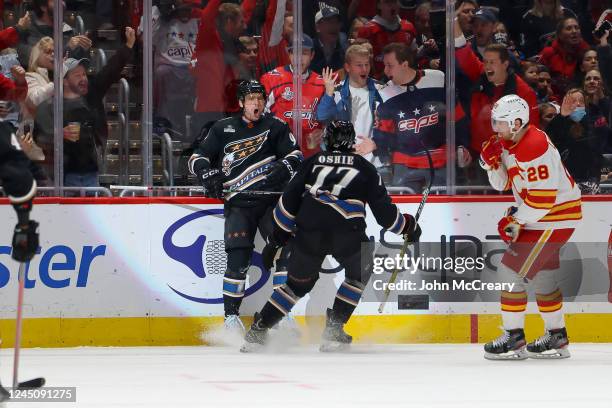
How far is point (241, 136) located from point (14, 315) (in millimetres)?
1861

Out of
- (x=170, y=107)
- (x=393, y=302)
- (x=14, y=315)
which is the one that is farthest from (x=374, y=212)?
(x=14, y=315)

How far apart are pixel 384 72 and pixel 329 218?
1439mm

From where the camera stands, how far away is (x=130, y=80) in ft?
30.0

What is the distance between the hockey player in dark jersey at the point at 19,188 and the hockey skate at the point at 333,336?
10.0 feet

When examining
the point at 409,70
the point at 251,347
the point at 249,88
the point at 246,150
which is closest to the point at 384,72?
the point at 409,70

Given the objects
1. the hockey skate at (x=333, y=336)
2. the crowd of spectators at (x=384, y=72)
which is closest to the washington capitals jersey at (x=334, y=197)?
the hockey skate at (x=333, y=336)

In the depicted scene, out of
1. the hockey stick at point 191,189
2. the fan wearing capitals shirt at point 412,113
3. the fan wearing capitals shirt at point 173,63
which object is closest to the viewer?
the hockey stick at point 191,189

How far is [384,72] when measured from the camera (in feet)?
30.9

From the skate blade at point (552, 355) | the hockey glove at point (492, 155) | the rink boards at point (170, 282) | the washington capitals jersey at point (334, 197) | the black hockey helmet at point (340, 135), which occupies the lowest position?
the skate blade at point (552, 355)

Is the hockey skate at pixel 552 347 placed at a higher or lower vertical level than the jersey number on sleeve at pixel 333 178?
lower

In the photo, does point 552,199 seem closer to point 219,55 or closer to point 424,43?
point 424,43

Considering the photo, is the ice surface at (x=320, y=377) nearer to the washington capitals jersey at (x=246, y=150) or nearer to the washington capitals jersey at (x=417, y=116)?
the washington capitals jersey at (x=246, y=150)

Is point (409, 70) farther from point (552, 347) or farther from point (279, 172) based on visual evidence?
point (552, 347)

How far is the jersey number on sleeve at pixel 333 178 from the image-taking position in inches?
332
